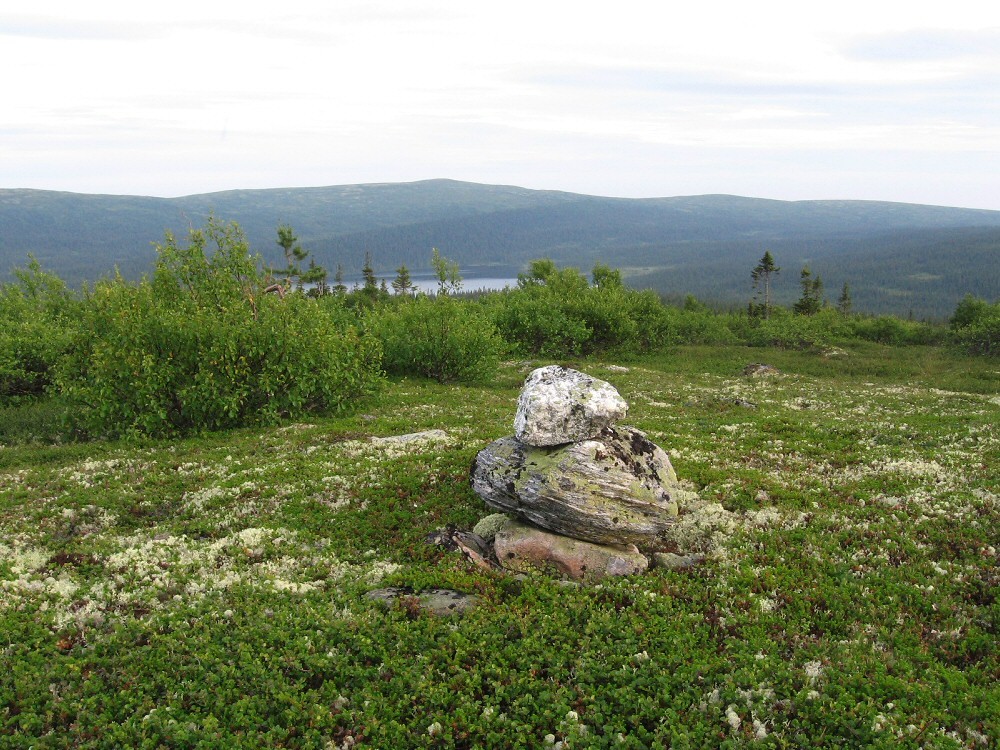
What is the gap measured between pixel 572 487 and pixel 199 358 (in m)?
19.1

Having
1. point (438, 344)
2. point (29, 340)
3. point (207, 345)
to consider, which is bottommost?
point (438, 344)

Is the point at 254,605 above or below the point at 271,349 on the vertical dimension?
below

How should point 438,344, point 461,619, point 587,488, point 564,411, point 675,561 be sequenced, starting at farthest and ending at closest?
point 438,344 → point 564,411 → point 587,488 → point 675,561 → point 461,619

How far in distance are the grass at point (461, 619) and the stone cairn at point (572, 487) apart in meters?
1.01

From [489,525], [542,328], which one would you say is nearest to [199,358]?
[489,525]

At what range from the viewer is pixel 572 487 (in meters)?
12.8

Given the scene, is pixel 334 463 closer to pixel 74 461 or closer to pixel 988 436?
pixel 74 461

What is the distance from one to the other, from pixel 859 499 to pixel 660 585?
7.83 meters

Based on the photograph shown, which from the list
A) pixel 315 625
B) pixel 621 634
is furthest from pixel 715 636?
pixel 315 625

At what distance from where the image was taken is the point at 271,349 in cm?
2625

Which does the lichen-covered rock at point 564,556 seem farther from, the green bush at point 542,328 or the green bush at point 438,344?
the green bush at point 542,328

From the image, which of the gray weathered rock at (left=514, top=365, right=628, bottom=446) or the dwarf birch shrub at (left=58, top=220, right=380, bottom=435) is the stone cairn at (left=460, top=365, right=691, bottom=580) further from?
the dwarf birch shrub at (left=58, top=220, right=380, bottom=435)

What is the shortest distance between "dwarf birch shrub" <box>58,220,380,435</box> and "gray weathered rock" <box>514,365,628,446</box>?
1550 centimetres

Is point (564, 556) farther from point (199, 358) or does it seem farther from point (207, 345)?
point (207, 345)
